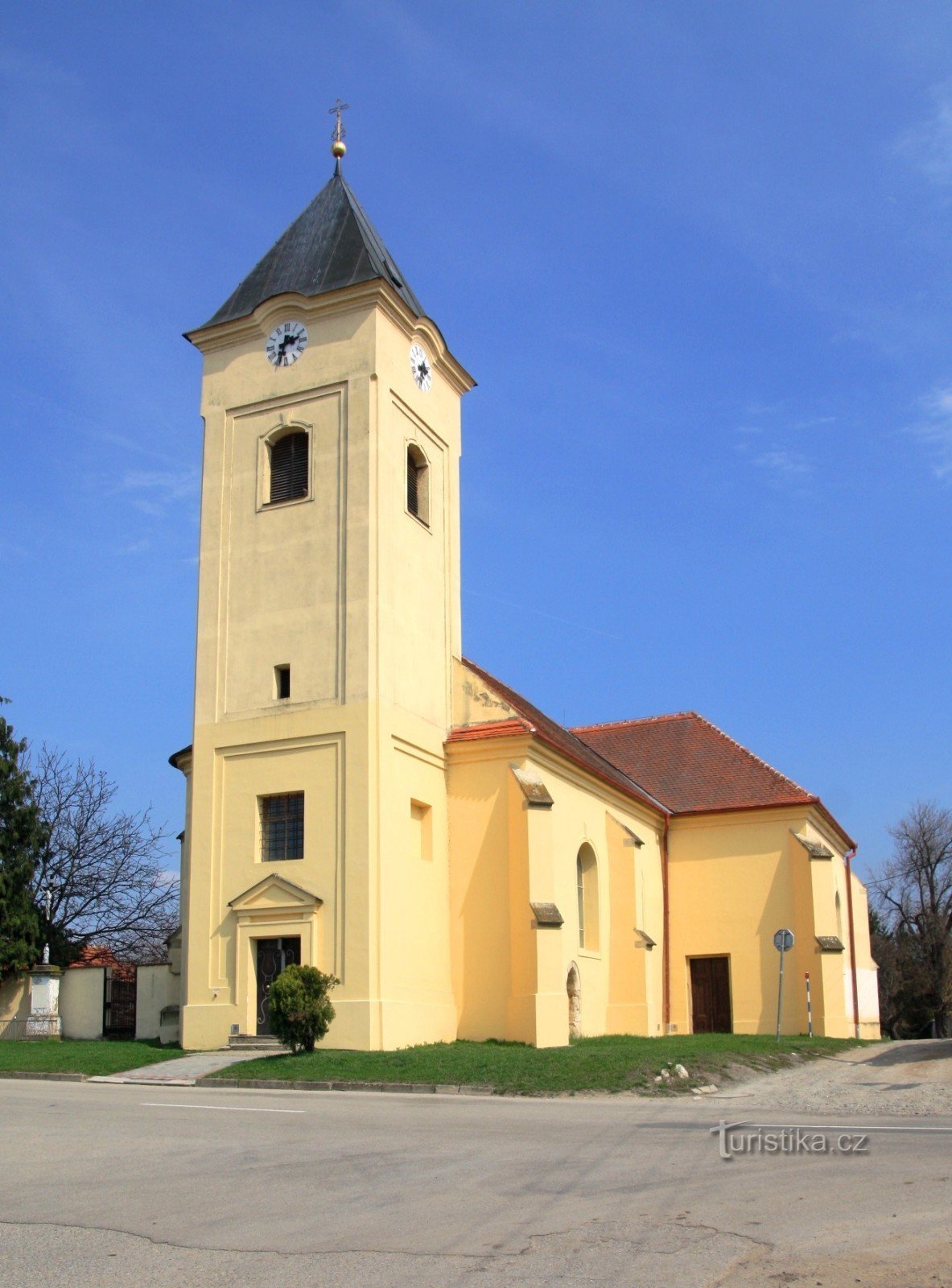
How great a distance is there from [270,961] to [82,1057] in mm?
3897

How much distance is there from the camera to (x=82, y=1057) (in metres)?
22.8

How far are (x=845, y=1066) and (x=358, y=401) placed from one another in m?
16.1

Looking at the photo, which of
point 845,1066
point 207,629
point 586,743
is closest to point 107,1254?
point 845,1066

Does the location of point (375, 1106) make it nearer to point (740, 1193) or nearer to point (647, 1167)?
point (647, 1167)

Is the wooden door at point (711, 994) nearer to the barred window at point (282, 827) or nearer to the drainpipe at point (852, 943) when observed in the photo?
the drainpipe at point (852, 943)

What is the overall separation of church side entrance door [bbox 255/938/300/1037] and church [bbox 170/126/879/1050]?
0.05 m

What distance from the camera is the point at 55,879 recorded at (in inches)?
1766

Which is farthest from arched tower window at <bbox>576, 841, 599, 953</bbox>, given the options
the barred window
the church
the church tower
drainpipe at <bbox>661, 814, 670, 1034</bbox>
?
the barred window

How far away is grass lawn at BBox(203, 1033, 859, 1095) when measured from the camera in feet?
57.0

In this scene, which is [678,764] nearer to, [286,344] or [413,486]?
[413,486]

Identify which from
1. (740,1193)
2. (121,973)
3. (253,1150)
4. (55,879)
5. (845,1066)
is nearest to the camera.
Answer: (740,1193)

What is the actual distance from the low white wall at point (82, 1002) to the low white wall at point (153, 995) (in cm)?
104

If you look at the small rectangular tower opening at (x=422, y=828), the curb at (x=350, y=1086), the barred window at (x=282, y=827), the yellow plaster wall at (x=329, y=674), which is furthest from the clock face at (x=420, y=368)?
the curb at (x=350, y=1086)

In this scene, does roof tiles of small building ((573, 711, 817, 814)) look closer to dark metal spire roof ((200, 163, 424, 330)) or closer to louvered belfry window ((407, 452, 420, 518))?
louvered belfry window ((407, 452, 420, 518))
